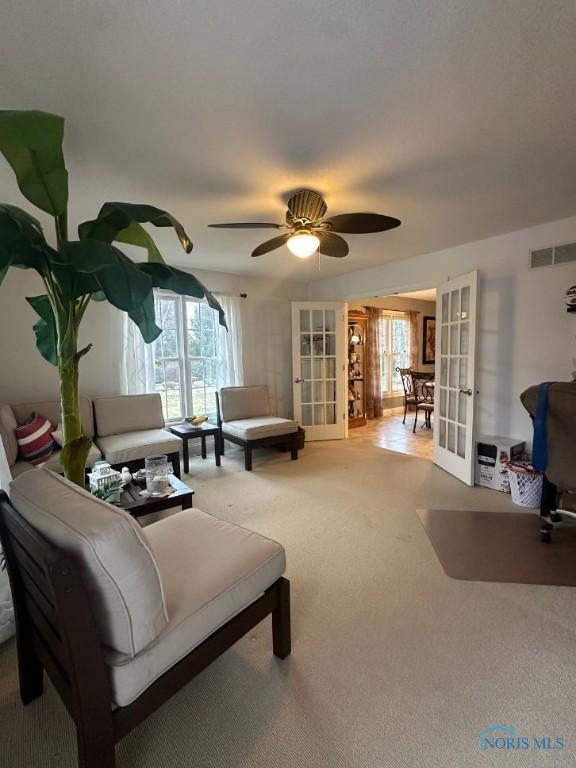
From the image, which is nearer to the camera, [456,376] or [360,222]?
[360,222]

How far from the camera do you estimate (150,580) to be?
3.34 feet

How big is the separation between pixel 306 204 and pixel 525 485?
9.24ft

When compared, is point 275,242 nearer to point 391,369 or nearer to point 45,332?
point 45,332

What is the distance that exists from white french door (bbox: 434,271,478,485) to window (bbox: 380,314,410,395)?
305cm

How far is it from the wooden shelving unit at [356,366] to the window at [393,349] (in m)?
0.71

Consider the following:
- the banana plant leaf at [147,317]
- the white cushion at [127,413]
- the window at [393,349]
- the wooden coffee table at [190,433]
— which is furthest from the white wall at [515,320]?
the white cushion at [127,413]

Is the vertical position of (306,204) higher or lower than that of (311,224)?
higher

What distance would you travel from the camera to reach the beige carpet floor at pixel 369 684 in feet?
3.87

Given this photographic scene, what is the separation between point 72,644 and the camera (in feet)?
2.94

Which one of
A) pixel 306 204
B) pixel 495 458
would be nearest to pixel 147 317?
pixel 306 204

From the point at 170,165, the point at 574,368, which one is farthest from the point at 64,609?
the point at 574,368

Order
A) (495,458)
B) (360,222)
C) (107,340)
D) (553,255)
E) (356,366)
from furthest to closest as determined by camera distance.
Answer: (356,366), (107,340), (495,458), (553,255), (360,222)

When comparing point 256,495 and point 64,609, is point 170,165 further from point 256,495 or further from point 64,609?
point 256,495

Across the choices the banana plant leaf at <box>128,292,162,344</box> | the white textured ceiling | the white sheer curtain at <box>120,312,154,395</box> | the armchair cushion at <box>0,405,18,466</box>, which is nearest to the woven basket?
the white textured ceiling
